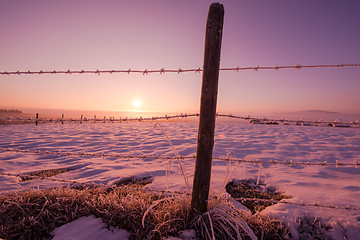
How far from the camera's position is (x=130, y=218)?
1890mm

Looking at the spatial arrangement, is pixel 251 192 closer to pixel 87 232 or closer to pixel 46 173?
pixel 87 232

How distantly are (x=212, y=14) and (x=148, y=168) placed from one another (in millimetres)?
3486

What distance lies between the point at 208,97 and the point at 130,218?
1.48 m

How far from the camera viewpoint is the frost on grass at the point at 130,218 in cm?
169

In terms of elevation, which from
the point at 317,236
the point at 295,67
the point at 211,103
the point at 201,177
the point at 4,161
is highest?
the point at 295,67

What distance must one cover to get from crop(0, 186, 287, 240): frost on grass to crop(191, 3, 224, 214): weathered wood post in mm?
207

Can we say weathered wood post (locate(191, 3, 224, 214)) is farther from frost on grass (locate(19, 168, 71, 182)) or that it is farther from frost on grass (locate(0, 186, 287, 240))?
frost on grass (locate(19, 168, 71, 182))

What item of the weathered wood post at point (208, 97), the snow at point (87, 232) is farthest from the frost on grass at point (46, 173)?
the weathered wood post at point (208, 97)

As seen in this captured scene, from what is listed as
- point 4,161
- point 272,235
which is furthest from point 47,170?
point 272,235

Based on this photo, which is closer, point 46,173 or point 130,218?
point 130,218

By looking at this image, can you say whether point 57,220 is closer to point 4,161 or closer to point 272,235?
point 272,235

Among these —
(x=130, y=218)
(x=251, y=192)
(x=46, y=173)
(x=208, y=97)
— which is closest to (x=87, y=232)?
(x=130, y=218)

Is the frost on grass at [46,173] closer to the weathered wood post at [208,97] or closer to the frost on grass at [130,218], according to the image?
the frost on grass at [130,218]

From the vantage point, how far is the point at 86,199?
2.24 metres
